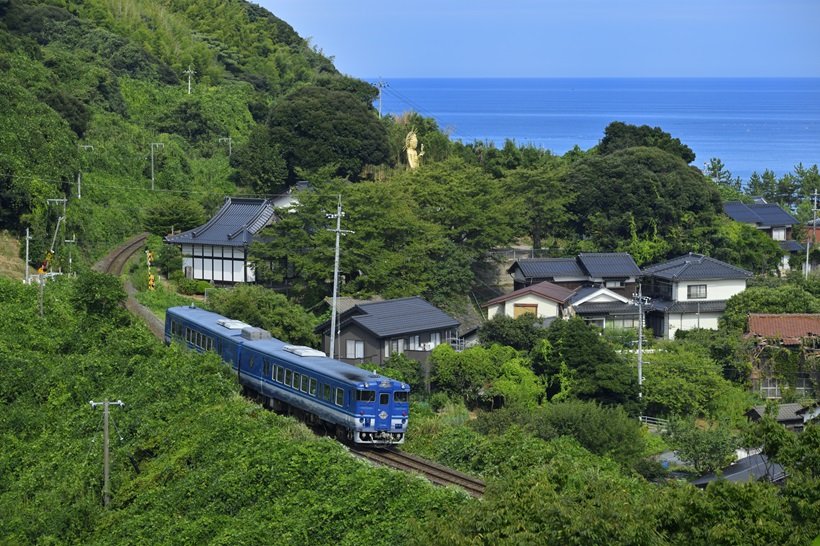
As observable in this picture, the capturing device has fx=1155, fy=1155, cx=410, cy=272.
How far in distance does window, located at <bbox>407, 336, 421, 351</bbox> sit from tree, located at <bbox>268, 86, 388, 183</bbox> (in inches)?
601

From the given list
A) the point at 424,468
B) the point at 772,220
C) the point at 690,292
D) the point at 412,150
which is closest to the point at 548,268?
the point at 690,292

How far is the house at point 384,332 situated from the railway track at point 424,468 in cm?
861

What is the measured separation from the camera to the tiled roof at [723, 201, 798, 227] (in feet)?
144

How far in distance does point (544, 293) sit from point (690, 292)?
4802 millimetres

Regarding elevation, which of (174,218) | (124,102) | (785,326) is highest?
(124,102)

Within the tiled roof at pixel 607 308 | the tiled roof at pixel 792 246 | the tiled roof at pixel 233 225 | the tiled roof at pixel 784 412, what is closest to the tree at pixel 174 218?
the tiled roof at pixel 233 225

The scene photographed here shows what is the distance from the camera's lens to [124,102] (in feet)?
166

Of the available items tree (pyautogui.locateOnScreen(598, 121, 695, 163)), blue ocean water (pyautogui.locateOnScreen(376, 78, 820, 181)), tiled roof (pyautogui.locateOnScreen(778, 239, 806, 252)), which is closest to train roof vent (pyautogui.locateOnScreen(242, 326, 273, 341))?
tree (pyautogui.locateOnScreen(598, 121, 695, 163))

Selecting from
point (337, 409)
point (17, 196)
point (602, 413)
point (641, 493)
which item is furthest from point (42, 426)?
point (17, 196)

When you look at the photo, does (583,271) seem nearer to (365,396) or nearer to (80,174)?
(80,174)

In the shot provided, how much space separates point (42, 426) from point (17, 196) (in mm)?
14845

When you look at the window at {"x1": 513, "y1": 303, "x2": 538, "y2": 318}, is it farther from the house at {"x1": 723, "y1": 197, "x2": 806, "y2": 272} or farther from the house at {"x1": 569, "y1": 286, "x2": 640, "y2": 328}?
the house at {"x1": 723, "y1": 197, "x2": 806, "y2": 272}

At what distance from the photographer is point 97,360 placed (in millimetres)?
22469

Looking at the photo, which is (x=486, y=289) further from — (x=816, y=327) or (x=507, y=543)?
(x=507, y=543)
